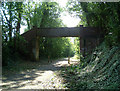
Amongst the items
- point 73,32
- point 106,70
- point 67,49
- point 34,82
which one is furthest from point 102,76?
point 67,49

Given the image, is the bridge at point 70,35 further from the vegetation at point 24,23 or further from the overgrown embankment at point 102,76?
the overgrown embankment at point 102,76

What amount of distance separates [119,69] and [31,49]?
12.8 metres

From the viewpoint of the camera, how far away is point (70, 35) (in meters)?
14.2

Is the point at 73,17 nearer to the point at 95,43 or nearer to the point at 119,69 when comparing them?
the point at 95,43

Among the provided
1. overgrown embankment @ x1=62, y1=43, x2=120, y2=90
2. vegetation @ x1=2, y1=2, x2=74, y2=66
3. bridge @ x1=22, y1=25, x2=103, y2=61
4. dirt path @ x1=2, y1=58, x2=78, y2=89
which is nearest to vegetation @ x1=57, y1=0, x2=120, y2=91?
overgrown embankment @ x1=62, y1=43, x2=120, y2=90

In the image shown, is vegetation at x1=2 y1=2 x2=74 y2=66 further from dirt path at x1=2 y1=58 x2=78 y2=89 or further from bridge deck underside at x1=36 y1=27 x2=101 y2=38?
dirt path at x1=2 y1=58 x2=78 y2=89

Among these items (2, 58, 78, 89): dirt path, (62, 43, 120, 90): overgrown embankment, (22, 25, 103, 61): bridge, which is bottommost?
(2, 58, 78, 89): dirt path

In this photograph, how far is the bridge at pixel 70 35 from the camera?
1329cm

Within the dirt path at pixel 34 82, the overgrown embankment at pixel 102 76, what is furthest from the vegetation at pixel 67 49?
the dirt path at pixel 34 82

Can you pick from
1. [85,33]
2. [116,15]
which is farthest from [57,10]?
[116,15]

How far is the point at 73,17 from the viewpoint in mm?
20703

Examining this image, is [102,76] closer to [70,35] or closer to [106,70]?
[106,70]

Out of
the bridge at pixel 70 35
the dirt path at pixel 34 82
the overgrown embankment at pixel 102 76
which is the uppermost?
the bridge at pixel 70 35

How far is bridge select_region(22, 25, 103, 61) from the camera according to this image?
1329 cm
